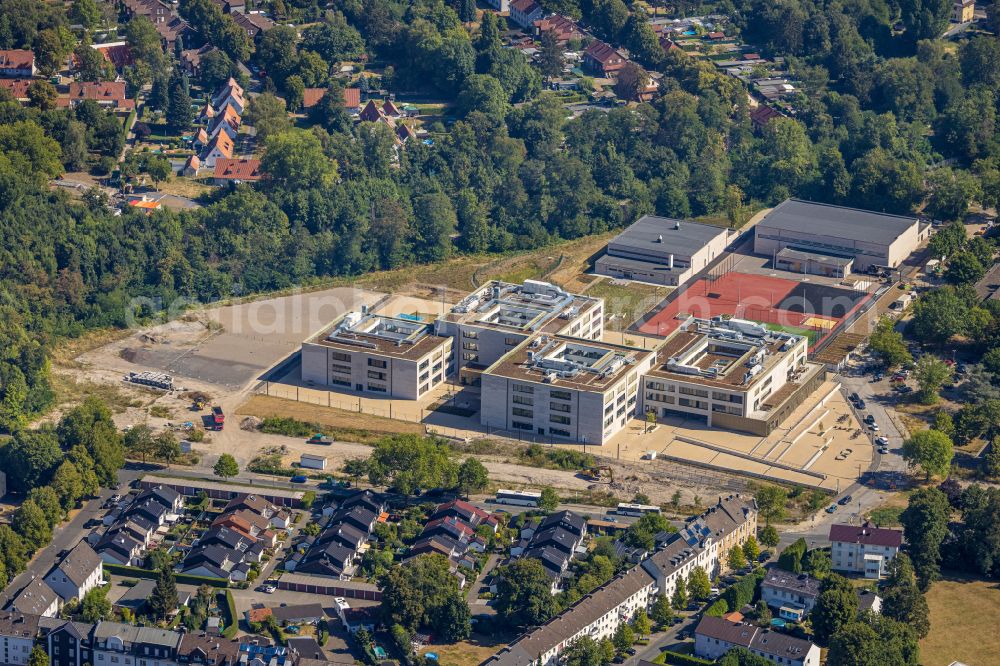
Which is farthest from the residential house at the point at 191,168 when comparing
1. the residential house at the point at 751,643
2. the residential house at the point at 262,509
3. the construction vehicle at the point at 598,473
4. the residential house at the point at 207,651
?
the residential house at the point at 751,643

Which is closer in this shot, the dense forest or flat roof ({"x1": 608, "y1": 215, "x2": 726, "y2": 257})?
the dense forest

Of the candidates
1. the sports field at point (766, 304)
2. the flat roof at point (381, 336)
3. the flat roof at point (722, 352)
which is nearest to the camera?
the flat roof at point (722, 352)

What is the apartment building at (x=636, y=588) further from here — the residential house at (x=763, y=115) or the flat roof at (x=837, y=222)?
the residential house at (x=763, y=115)

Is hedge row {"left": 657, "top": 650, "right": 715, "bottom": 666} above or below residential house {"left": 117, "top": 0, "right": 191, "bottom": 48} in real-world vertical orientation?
below

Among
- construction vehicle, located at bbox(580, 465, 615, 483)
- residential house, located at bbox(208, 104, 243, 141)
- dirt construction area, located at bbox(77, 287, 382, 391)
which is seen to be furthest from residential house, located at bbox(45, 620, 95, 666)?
residential house, located at bbox(208, 104, 243, 141)

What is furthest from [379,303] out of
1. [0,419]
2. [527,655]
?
[527,655]

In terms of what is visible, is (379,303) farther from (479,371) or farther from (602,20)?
(602,20)

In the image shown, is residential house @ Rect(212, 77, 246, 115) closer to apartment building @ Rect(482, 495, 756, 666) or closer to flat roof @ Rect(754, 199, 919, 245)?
flat roof @ Rect(754, 199, 919, 245)
